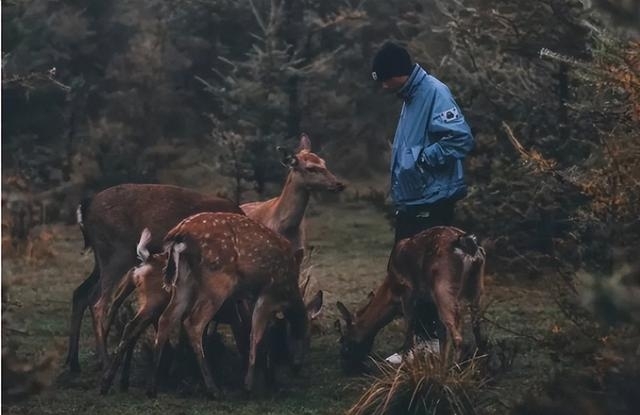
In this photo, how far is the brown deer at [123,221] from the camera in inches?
348

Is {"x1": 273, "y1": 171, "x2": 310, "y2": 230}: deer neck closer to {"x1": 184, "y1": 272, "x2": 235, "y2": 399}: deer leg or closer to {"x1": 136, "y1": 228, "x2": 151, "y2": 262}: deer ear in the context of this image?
{"x1": 136, "y1": 228, "x2": 151, "y2": 262}: deer ear

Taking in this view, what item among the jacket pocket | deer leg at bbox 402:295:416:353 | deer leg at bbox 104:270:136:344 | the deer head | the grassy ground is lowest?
the grassy ground

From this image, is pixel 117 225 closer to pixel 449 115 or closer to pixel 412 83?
pixel 412 83

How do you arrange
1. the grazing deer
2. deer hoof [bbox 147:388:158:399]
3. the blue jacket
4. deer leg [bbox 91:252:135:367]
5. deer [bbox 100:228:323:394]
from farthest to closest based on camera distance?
the grazing deer, deer leg [bbox 91:252:135:367], the blue jacket, deer [bbox 100:228:323:394], deer hoof [bbox 147:388:158:399]

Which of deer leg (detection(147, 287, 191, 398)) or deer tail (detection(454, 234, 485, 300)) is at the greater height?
deer tail (detection(454, 234, 485, 300))

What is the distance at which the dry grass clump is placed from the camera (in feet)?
22.9

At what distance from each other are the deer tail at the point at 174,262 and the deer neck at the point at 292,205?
1933 mm

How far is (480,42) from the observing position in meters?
12.6

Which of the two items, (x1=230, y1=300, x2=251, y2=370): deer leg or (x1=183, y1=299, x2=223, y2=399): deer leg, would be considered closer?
(x1=183, y1=299, x2=223, y2=399): deer leg

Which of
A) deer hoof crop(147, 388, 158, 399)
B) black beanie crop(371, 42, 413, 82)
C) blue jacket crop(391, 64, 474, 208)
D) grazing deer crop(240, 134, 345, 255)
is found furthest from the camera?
grazing deer crop(240, 134, 345, 255)

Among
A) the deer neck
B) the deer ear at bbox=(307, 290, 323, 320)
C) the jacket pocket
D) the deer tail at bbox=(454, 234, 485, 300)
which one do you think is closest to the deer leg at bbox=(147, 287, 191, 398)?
the deer ear at bbox=(307, 290, 323, 320)

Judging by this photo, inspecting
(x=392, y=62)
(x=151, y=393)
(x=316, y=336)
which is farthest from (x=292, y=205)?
(x=151, y=393)

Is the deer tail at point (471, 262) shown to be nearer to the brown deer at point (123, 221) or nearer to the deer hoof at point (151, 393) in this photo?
the brown deer at point (123, 221)

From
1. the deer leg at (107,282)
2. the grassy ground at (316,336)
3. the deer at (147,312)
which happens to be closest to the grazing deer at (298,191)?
the grassy ground at (316,336)
